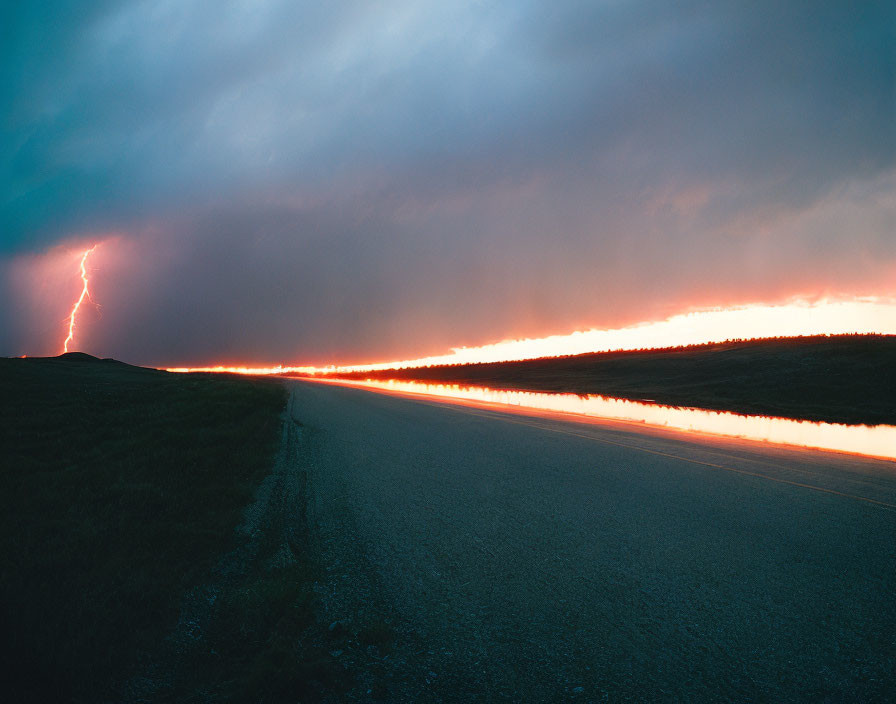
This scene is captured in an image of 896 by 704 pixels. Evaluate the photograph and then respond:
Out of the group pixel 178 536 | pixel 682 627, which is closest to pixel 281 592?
pixel 178 536

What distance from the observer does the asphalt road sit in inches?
162

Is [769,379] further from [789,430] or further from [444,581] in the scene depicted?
[444,581]

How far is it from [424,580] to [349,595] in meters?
0.80

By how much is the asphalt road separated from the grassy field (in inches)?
28.2

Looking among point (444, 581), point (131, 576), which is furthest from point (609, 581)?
point (131, 576)

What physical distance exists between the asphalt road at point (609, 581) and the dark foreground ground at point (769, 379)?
24.4 m

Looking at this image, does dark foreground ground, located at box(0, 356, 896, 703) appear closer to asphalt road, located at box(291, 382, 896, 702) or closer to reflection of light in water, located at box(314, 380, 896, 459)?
asphalt road, located at box(291, 382, 896, 702)

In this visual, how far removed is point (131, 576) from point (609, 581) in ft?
17.1

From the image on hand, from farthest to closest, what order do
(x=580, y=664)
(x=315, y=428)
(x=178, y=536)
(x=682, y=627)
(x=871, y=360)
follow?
(x=871, y=360) → (x=315, y=428) → (x=178, y=536) → (x=682, y=627) → (x=580, y=664)

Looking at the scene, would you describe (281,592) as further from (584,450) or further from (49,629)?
(584,450)

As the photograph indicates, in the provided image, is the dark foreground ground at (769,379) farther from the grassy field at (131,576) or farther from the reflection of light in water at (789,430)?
the grassy field at (131,576)

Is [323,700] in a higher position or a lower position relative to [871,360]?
lower

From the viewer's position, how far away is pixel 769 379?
47438 mm

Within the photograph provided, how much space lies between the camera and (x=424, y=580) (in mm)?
5805
